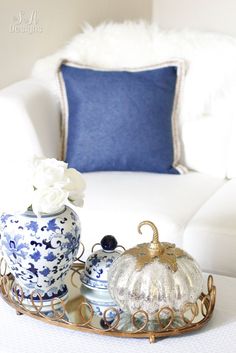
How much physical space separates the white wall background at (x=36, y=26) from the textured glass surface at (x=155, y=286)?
4.80ft

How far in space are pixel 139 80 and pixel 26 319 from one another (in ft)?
4.19

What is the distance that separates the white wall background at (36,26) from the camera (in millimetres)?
2582

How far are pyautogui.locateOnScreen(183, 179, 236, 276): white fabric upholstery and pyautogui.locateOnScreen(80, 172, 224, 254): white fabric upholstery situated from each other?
0.12 ft

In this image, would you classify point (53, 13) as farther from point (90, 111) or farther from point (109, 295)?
point (109, 295)

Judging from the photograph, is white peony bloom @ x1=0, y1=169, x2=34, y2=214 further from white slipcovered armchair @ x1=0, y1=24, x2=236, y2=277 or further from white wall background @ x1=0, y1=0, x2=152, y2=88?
white wall background @ x1=0, y1=0, x2=152, y2=88

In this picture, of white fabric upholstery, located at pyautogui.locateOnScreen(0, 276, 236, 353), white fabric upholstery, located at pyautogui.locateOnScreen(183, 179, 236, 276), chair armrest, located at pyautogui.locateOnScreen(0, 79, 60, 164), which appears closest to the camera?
white fabric upholstery, located at pyautogui.locateOnScreen(0, 276, 236, 353)

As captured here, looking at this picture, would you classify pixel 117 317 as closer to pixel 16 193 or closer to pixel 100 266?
pixel 100 266

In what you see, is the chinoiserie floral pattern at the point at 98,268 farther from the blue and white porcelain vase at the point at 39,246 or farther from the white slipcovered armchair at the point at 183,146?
the white slipcovered armchair at the point at 183,146

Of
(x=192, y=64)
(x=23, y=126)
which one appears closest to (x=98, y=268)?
(x=23, y=126)

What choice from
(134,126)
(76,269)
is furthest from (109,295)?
(134,126)

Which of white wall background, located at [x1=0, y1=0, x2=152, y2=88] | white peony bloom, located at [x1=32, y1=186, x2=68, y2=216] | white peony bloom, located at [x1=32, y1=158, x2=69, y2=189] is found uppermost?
white wall background, located at [x1=0, y1=0, x2=152, y2=88]

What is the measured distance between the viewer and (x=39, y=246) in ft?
4.47

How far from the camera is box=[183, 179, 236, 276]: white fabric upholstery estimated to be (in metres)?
1.92

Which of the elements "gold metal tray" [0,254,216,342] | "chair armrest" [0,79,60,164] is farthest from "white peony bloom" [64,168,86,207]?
"chair armrest" [0,79,60,164]
